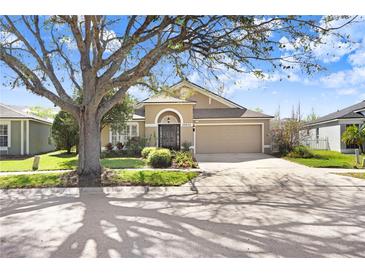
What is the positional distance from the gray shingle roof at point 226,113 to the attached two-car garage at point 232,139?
738 mm

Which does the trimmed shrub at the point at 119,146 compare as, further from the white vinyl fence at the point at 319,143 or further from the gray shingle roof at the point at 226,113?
the white vinyl fence at the point at 319,143

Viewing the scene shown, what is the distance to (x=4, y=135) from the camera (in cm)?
1658

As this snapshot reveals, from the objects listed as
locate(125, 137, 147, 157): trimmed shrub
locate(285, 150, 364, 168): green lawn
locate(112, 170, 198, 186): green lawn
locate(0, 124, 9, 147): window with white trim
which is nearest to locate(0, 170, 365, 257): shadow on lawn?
locate(112, 170, 198, 186): green lawn

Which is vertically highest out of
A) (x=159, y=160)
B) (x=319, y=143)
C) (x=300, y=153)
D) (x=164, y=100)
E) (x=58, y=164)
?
(x=164, y=100)

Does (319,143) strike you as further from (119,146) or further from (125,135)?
(119,146)

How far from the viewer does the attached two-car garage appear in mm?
18234

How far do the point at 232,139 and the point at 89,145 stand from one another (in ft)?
41.1

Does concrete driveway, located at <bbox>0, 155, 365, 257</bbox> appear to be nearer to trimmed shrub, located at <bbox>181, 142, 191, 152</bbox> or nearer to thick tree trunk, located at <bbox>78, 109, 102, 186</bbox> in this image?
thick tree trunk, located at <bbox>78, 109, 102, 186</bbox>

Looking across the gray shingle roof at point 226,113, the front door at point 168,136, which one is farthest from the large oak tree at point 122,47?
the gray shingle roof at point 226,113

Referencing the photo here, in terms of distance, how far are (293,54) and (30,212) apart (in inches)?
349

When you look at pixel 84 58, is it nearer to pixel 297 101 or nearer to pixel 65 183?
pixel 65 183

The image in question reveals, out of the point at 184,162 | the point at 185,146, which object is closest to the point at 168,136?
the point at 185,146

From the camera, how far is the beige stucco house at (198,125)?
1672cm

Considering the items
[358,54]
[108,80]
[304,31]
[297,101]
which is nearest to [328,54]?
[358,54]
